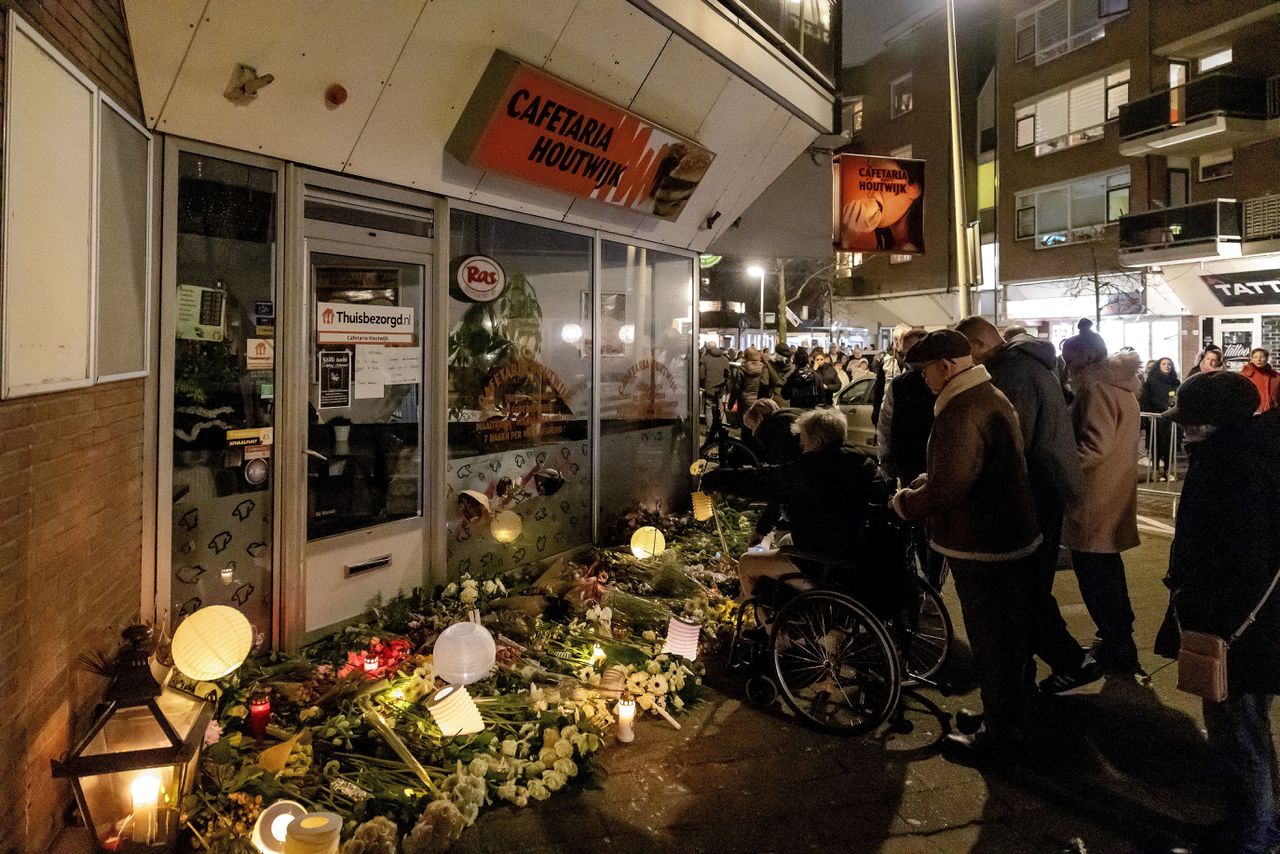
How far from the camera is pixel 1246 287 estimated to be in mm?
21281

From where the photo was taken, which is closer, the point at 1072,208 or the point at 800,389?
the point at 800,389

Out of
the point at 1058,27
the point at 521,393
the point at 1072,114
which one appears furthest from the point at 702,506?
the point at 1058,27

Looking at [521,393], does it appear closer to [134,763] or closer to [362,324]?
[362,324]

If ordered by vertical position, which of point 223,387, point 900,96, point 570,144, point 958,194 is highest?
point 900,96

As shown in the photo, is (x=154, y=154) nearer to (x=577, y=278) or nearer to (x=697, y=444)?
(x=577, y=278)

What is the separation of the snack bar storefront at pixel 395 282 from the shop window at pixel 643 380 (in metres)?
0.06

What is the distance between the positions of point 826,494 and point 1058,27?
1120 inches

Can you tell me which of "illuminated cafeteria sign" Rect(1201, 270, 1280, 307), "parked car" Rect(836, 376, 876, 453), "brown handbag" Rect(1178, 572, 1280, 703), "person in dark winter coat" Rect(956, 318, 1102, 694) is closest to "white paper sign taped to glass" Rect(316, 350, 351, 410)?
"person in dark winter coat" Rect(956, 318, 1102, 694)

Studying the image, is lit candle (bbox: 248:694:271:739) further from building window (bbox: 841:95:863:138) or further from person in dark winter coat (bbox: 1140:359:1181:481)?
building window (bbox: 841:95:863:138)

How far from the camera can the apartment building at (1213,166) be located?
20125 mm

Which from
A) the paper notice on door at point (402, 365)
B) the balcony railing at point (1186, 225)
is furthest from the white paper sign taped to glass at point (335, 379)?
the balcony railing at point (1186, 225)

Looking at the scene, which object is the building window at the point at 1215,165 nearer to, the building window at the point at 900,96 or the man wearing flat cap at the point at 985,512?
the building window at the point at 900,96

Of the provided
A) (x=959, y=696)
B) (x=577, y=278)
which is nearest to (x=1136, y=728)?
(x=959, y=696)

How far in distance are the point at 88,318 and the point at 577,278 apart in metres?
4.40
